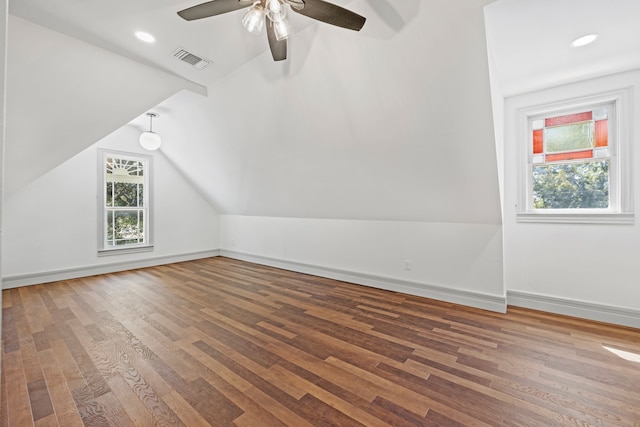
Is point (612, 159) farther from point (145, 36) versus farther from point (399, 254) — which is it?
point (145, 36)

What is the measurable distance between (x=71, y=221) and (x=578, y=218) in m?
7.08

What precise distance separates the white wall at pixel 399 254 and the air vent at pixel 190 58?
9.17ft

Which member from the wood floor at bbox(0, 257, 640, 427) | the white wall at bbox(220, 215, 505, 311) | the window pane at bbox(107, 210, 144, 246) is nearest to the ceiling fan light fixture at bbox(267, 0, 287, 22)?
the wood floor at bbox(0, 257, 640, 427)

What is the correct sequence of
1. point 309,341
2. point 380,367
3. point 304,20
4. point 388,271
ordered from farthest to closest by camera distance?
point 388,271
point 309,341
point 304,20
point 380,367

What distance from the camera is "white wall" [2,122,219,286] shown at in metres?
3.98

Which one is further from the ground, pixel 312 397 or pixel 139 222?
pixel 139 222

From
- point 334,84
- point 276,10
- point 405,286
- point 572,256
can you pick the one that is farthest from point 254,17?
point 572,256

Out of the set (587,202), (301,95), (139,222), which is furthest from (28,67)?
(587,202)

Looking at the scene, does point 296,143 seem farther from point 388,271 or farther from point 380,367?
point 380,367

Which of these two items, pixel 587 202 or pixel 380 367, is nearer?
pixel 380 367

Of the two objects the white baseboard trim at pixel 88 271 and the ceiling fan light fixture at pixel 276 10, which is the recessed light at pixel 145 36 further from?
the white baseboard trim at pixel 88 271

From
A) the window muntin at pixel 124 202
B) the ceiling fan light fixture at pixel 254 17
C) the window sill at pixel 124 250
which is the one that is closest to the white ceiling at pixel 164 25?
the ceiling fan light fixture at pixel 254 17

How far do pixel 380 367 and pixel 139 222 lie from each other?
5357 mm

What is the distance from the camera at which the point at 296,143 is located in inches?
138
